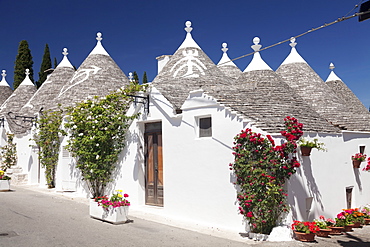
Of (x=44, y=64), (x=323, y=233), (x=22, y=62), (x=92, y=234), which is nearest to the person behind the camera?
(x=92, y=234)

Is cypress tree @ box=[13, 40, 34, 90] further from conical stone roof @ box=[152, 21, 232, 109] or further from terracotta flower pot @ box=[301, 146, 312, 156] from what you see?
terracotta flower pot @ box=[301, 146, 312, 156]

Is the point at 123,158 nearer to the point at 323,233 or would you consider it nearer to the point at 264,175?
the point at 264,175

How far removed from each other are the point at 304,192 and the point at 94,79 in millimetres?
12941

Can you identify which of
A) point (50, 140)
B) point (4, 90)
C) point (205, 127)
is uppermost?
point (4, 90)

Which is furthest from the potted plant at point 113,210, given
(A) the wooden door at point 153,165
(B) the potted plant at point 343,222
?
(B) the potted plant at point 343,222

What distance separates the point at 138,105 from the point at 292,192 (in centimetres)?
615

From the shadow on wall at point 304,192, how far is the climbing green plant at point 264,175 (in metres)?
0.41

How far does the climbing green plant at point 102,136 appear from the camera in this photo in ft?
42.1

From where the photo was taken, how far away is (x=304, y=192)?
925 cm

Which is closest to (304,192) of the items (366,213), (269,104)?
(269,104)

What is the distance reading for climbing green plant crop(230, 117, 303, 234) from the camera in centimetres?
814

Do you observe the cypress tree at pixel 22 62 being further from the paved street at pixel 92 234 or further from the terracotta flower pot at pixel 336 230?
the terracotta flower pot at pixel 336 230

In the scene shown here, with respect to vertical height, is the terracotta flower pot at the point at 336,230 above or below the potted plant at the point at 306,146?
below

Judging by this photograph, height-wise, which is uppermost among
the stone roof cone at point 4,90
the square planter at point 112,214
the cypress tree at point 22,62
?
the cypress tree at point 22,62
